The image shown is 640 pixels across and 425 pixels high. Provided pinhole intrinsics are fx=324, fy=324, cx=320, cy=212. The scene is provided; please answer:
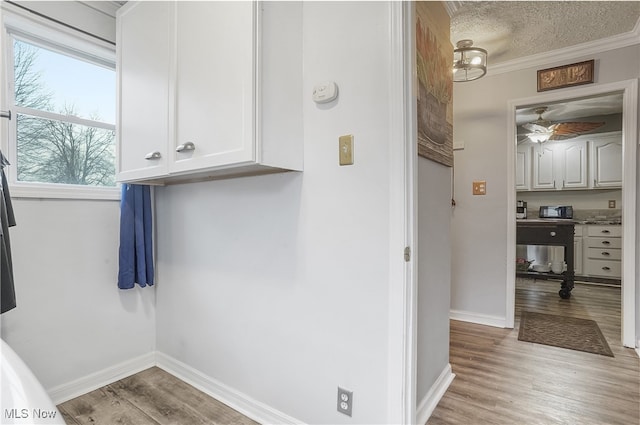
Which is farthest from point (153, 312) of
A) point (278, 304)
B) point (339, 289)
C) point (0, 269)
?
point (339, 289)

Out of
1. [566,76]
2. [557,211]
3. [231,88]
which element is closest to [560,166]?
[557,211]

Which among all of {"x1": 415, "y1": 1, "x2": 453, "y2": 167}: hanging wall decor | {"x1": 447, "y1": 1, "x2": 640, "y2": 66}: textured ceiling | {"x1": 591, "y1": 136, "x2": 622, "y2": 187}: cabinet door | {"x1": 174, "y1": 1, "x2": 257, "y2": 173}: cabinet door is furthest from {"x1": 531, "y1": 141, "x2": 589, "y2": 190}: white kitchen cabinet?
{"x1": 174, "y1": 1, "x2": 257, "y2": 173}: cabinet door

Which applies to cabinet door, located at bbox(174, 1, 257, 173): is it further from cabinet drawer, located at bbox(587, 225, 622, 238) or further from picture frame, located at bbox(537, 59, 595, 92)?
cabinet drawer, located at bbox(587, 225, 622, 238)

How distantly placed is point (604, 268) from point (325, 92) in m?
5.64

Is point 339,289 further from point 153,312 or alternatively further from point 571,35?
point 571,35

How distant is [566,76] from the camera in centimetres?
279

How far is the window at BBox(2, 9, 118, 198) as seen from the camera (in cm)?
180

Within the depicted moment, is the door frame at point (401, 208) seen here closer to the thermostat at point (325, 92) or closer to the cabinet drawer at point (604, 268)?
the thermostat at point (325, 92)

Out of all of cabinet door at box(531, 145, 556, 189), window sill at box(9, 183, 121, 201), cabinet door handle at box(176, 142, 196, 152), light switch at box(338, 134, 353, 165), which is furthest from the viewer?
cabinet door at box(531, 145, 556, 189)

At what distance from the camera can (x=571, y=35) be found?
2.56 metres

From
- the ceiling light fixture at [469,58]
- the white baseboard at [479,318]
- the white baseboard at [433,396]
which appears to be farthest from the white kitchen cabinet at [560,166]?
the white baseboard at [433,396]

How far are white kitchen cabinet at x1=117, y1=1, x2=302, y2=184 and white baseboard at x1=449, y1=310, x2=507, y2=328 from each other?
2631 mm

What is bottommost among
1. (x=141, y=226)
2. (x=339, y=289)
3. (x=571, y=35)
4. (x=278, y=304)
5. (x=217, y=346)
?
(x=217, y=346)

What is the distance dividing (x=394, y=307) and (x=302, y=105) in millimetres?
950
